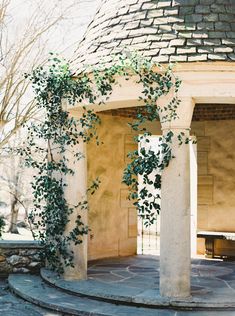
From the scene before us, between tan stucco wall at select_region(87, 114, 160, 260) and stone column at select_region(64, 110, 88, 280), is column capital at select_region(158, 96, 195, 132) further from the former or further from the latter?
tan stucco wall at select_region(87, 114, 160, 260)

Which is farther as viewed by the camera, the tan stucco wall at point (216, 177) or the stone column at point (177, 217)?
the tan stucco wall at point (216, 177)

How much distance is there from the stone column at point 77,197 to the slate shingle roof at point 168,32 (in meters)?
1.45

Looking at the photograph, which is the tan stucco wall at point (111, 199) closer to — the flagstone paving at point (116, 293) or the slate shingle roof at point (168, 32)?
the flagstone paving at point (116, 293)

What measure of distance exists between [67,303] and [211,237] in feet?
13.1

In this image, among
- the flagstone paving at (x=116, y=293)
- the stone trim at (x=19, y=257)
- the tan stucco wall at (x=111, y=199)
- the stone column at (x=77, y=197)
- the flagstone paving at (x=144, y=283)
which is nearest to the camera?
the flagstone paving at (x=116, y=293)

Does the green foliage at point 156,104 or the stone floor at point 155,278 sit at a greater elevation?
the green foliage at point 156,104

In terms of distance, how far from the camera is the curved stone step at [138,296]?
585cm

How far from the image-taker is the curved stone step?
585 centimetres

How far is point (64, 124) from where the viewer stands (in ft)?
23.4

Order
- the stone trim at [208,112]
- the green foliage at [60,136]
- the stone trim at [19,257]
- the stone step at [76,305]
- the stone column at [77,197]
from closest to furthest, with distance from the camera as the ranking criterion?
the stone step at [76,305]
the green foliage at [60,136]
the stone column at [77,197]
the stone trim at [19,257]
the stone trim at [208,112]

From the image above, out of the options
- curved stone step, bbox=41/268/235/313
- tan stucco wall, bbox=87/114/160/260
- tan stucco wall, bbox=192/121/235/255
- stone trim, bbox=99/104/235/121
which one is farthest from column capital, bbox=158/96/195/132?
tan stucco wall, bbox=192/121/235/255

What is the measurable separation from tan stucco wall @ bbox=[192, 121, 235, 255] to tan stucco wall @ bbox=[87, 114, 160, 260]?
1438 mm

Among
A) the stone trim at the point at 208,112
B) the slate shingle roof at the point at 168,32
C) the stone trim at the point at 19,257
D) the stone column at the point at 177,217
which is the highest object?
the slate shingle roof at the point at 168,32

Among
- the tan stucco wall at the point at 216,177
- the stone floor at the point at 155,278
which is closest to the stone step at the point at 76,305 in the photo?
the stone floor at the point at 155,278
